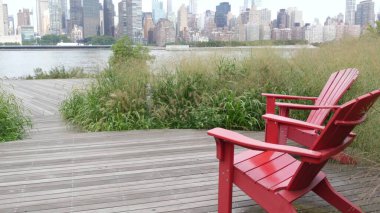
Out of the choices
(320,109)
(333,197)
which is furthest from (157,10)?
(333,197)

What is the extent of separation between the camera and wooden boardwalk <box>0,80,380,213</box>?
249cm

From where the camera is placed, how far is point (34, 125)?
17.8 feet

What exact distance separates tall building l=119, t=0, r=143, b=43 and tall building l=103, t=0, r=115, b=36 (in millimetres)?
2496

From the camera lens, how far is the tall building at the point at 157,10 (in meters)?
10.4

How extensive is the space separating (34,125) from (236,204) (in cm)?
383

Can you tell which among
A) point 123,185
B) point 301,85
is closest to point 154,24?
point 301,85

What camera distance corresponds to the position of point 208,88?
5.24 metres

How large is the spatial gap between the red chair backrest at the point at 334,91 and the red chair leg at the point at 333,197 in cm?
90

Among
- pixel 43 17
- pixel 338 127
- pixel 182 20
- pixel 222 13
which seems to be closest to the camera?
pixel 338 127

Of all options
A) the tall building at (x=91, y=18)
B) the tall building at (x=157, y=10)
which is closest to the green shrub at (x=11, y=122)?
the tall building at (x=157, y=10)

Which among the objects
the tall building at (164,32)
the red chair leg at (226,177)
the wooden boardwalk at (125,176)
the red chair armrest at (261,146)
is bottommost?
the wooden boardwalk at (125,176)

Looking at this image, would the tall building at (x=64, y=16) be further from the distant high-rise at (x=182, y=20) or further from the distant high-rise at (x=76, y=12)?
the distant high-rise at (x=182, y=20)

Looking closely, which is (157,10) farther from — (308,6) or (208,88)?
(208,88)

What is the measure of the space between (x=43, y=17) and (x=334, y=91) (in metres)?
19.7
